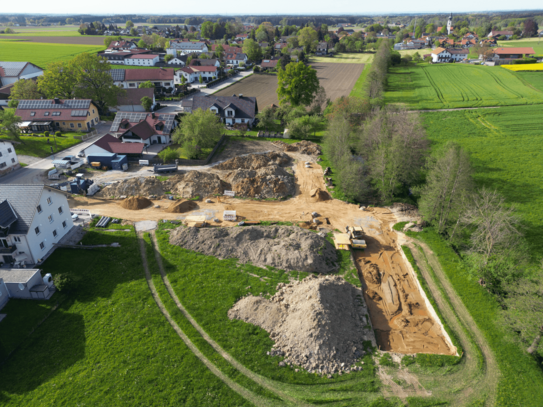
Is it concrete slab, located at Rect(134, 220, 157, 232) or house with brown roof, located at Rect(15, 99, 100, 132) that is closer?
concrete slab, located at Rect(134, 220, 157, 232)

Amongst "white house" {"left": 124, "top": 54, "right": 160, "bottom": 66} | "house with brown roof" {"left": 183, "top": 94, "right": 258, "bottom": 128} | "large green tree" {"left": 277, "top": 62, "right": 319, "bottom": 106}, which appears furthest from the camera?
"white house" {"left": 124, "top": 54, "right": 160, "bottom": 66}

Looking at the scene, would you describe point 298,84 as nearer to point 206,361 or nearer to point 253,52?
point 206,361

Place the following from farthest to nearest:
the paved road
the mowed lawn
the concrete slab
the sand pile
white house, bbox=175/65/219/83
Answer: white house, bbox=175/65/219/83, the mowed lawn, the paved road, the concrete slab, the sand pile

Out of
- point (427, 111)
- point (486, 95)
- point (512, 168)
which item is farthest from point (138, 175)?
point (486, 95)

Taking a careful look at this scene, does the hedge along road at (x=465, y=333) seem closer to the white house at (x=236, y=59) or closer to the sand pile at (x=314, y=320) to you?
the sand pile at (x=314, y=320)

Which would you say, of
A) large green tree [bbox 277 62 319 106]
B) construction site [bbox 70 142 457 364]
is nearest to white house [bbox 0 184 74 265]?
construction site [bbox 70 142 457 364]

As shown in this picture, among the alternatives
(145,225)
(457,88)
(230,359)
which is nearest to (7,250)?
(145,225)

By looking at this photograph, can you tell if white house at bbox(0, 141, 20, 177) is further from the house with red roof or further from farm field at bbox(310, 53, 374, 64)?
farm field at bbox(310, 53, 374, 64)

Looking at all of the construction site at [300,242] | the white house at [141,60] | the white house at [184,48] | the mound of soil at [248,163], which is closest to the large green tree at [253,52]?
the white house at [184,48]
